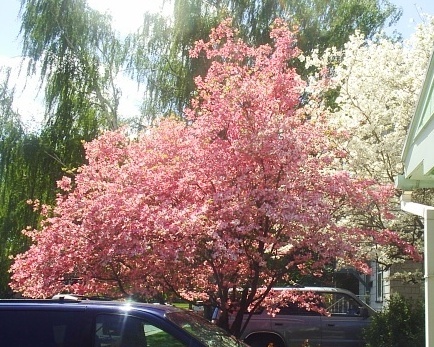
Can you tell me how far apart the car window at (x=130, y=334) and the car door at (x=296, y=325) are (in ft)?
26.7

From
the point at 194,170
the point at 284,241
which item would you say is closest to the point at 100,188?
the point at 194,170

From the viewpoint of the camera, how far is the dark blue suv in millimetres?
5812

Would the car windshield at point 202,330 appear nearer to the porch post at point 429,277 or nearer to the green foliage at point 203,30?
the porch post at point 429,277

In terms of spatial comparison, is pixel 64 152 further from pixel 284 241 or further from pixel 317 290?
pixel 284 241

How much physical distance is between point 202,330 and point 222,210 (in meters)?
3.31

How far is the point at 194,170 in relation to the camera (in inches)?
399

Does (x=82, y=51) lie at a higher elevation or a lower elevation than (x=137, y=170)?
higher

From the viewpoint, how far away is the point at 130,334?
19.1 ft

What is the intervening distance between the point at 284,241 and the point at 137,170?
2446mm

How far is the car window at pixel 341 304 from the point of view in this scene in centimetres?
1413

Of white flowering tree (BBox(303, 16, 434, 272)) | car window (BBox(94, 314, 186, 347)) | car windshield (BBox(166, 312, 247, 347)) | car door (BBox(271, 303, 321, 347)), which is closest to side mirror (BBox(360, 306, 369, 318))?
car door (BBox(271, 303, 321, 347))

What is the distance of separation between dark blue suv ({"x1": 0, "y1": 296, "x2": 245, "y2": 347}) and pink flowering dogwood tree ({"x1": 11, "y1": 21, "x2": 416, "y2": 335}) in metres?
3.20

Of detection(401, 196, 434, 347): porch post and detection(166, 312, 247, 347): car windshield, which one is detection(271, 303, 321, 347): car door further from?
detection(401, 196, 434, 347): porch post

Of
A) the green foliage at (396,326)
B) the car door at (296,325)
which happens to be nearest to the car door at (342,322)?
the car door at (296,325)
